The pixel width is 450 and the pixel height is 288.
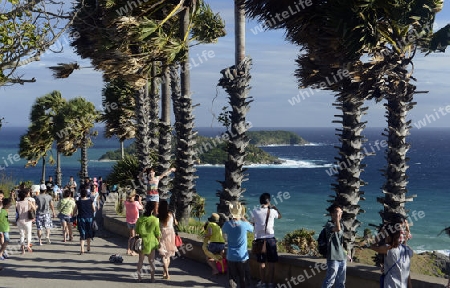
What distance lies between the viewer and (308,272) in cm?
1061

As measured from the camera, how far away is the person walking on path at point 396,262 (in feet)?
24.8

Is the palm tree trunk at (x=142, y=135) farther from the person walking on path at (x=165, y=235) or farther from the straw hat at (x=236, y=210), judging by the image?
the straw hat at (x=236, y=210)

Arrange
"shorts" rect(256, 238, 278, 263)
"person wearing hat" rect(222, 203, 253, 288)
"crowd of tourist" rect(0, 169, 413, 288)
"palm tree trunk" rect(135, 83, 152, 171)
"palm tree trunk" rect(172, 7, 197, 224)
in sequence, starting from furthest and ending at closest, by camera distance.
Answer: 1. "palm tree trunk" rect(135, 83, 152, 171)
2. "palm tree trunk" rect(172, 7, 197, 224)
3. "shorts" rect(256, 238, 278, 263)
4. "person wearing hat" rect(222, 203, 253, 288)
5. "crowd of tourist" rect(0, 169, 413, 288)

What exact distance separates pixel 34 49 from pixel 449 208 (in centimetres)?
8142

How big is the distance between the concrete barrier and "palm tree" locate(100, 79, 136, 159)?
1872cm

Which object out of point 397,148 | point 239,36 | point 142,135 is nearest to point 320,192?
point 142,135

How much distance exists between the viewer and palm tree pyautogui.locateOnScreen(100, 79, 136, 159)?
31.9 meters

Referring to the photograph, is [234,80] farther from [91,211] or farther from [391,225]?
[391,225]

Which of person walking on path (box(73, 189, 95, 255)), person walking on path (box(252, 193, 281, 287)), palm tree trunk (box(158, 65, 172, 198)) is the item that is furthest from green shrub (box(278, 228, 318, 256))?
person walking on path (box(252, 193, 281, 287))

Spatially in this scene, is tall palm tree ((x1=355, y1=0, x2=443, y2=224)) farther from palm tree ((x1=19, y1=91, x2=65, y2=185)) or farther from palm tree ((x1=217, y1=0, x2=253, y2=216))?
palm tree ((x1=19, y1=91, x2=65, y2=185))

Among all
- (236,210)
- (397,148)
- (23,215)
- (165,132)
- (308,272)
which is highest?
(165,132)

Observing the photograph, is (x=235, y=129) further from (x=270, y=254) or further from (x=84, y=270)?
(x=84, y=270)

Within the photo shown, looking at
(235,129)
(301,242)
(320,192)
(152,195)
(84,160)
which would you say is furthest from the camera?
(320,192)

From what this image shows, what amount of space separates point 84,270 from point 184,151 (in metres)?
6.16
